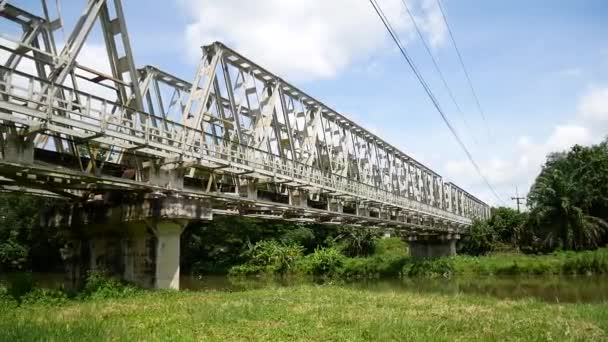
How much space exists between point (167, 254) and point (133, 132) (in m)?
5.08

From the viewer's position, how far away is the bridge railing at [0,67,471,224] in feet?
44.4

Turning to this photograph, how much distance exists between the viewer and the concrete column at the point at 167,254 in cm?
1997

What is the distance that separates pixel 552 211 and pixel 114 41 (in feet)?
168

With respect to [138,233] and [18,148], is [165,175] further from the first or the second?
[18,148]

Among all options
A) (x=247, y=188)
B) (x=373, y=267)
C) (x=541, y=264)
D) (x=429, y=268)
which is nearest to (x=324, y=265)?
(x=373, y=267)

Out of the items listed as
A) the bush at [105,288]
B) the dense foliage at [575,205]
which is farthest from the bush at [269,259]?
the bush at [105,288]

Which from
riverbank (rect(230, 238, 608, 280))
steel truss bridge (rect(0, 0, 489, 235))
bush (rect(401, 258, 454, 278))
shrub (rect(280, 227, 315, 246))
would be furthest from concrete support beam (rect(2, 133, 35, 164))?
shrub (rect(280, 227, 315, 246))

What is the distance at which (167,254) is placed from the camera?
2047 cm

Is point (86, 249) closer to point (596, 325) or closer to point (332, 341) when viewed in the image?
point (332, 341)

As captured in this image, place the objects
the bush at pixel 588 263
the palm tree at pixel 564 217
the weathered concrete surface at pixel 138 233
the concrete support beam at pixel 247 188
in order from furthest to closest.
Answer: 1. the palm tree at pixel 564 217
2. the bush at pixel 588 263
3. the concrete support beam at pixel 247 188
4. the weathered concrete surface at pixel 138 233

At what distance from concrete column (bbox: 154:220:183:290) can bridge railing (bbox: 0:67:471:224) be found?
3076 mm

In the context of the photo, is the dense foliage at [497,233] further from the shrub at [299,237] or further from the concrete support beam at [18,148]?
the concrete support beam at [18,148]

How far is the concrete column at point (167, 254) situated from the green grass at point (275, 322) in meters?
2.11

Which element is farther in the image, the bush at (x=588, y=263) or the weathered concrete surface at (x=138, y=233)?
the bush at (x=588, y=263)
